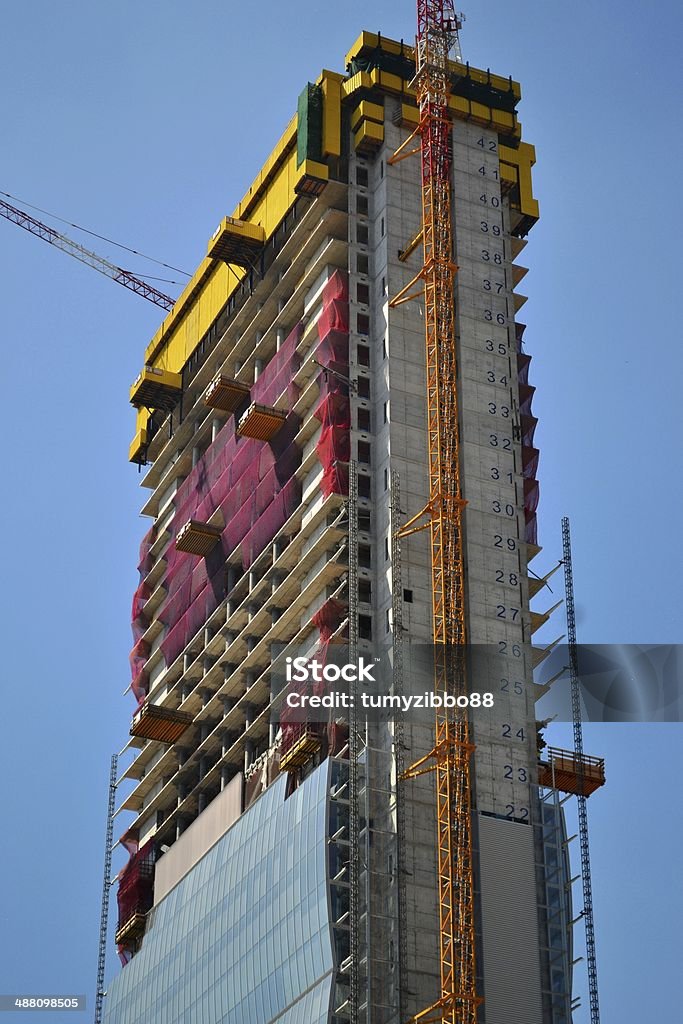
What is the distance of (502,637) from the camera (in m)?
149

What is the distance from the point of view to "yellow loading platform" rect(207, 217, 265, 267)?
177625 millimetres

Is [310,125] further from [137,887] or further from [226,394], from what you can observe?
[137,887]

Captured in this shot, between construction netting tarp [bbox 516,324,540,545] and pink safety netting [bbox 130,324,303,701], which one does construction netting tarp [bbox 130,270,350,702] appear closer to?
pink safety netting [bbox 130,324,303,701]

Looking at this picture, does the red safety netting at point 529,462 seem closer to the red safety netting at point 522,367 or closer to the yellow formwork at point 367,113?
the red safety netting at point 522,367

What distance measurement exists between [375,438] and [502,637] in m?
17.8

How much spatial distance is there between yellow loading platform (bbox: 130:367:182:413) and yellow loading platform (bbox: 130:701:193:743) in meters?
33.5

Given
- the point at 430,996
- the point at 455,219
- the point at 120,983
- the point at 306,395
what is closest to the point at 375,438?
the point at 306,395

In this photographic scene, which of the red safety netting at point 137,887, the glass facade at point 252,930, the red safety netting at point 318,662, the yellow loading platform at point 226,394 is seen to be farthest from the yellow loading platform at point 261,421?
the red safety netting at point 137,887

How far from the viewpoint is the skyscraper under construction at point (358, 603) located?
137 metres

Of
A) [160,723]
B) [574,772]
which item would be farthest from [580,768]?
[160,723]

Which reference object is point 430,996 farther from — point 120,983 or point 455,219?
point 455,219

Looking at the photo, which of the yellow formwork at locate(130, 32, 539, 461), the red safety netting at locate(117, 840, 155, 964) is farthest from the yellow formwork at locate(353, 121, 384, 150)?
the red safety netting at locate(117, 840, 155, 964)

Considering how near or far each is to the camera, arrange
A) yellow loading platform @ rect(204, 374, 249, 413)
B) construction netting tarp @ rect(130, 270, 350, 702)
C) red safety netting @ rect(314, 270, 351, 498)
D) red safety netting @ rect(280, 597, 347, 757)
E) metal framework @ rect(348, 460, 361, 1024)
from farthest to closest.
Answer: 1. yellow loading platform @ rect(204, 374, 249, 413)
2. construction netting tarp @ rect(130, 270, 350, 702)
3. red safety netting @ rect(314, 270, 351, 498)
4. red safety netting @ rect(280, 597, 347, 757)
5. metal framework @ rect(348, 460, 361, 1024)

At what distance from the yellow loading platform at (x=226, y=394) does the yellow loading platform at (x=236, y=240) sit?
1042cm
